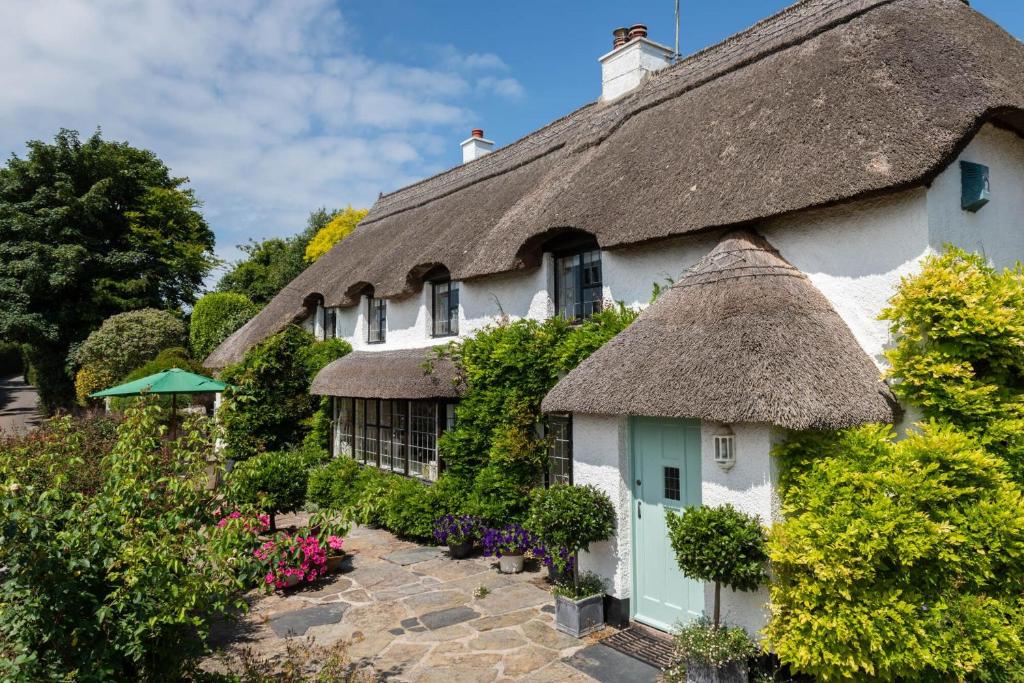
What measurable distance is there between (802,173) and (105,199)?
99.7 feet

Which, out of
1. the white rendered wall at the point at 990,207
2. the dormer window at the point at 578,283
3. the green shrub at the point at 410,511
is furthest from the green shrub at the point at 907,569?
the green shrub at the point at 410,511

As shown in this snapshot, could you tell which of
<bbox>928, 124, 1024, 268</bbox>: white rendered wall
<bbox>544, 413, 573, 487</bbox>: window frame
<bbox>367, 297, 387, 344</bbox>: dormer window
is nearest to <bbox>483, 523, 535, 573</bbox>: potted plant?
<bbox>544, 413, 573, 487</bbox>: window frame

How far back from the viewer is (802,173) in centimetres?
629

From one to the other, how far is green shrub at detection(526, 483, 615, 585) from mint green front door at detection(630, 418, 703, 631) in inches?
14.7

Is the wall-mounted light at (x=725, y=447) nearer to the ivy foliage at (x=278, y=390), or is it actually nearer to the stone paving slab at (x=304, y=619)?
the stone paving slab at (x=304, y=619)

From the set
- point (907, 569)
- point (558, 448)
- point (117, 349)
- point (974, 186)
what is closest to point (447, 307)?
point (558, 448)

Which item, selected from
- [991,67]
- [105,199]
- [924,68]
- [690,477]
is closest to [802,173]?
[924,68]

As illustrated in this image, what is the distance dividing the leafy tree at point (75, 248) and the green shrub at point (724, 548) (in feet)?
93.3

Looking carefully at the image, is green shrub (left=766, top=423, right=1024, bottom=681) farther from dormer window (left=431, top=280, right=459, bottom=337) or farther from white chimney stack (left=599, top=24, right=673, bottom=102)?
white chimney stack (left=599, top=24, right=673, bottom=102)

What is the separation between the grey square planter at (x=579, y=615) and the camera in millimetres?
6566

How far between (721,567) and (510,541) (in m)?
4.06

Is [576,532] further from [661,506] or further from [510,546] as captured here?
[510,546]

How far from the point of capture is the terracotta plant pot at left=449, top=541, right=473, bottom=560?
9.50m

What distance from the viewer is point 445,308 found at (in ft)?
39.8
